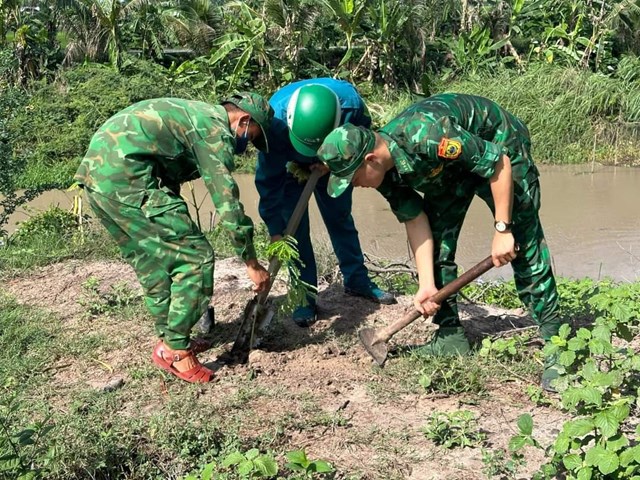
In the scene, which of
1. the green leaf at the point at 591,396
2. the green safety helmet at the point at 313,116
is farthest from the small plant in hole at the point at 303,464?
the green safety helmet at the point at 313,116

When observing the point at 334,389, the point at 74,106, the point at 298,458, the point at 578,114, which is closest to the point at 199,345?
the point at 334,389

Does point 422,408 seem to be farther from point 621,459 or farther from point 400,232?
point 400,232

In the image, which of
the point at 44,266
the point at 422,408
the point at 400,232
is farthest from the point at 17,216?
the point at 422,408

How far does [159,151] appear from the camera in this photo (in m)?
3.23

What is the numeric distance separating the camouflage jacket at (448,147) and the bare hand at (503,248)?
0.93ft

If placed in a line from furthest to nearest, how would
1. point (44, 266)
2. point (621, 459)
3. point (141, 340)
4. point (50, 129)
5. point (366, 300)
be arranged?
point (50, 129)
point (44, 266)
point (366, 300)
point (141, 340)
point (621, 459)

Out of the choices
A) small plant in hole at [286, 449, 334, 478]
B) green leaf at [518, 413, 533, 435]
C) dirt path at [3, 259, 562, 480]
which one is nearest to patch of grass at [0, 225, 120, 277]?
dirt path at [3, 259, 562, 480]

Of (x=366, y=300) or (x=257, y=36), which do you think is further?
(x=257, y=36)

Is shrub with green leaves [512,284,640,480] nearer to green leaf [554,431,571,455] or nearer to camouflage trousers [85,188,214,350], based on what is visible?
green leaf [554,431,571,455]

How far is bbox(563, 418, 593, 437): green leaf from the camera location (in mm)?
2117

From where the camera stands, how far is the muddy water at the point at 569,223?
6961mm

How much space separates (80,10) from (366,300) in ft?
46.5

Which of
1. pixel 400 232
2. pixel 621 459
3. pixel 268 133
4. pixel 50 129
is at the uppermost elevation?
pixel 268 133

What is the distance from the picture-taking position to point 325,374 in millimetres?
3537
